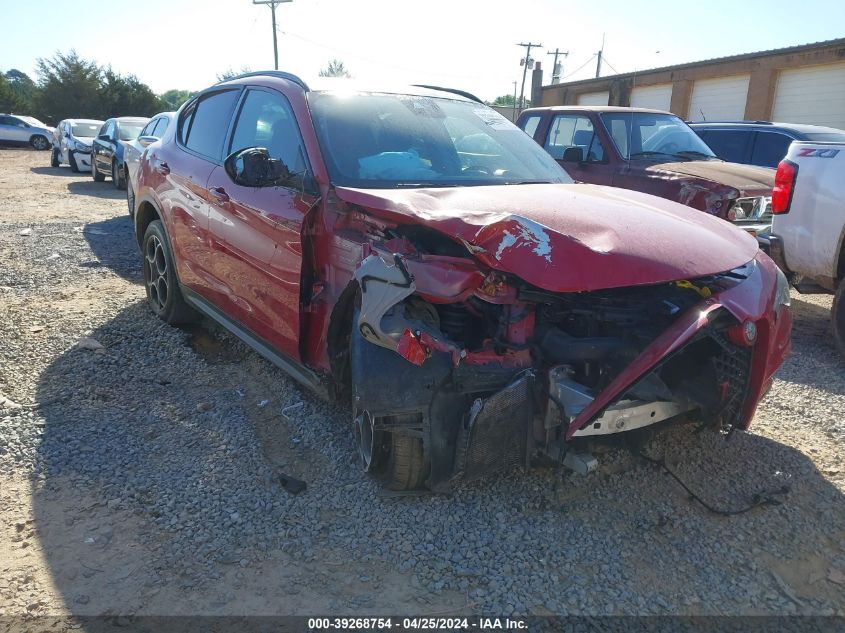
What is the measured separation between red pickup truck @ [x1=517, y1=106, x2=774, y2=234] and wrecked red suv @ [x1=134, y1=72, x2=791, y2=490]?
3522 mm

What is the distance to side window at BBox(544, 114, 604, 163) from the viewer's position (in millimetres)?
7652

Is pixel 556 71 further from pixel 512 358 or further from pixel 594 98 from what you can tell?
pixel 512 358

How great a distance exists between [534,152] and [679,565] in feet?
8.51

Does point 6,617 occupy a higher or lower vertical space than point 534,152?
lower

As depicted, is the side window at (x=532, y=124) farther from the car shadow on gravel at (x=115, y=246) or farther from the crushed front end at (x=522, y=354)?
the crushed front end at (x=522, y=354)

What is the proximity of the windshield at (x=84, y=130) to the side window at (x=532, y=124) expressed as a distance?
15.3 metres

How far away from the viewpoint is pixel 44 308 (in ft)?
18.2

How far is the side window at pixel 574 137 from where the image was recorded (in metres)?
7.65

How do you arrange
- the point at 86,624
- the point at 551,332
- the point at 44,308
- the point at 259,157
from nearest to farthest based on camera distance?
the point at 86,624
the point at 551,332
the point at 259,157
the point at 44,308

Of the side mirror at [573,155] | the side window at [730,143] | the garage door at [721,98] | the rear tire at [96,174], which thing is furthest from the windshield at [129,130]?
the garage door at [721,98]

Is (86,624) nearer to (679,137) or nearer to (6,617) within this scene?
(6,617)

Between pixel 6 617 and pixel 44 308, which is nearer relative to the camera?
pixel 6 617

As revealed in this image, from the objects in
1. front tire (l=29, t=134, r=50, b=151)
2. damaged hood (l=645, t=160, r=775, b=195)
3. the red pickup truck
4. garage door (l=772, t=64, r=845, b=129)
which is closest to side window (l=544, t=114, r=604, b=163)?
the red pickup truck

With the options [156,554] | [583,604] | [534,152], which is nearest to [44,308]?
[156,554]
